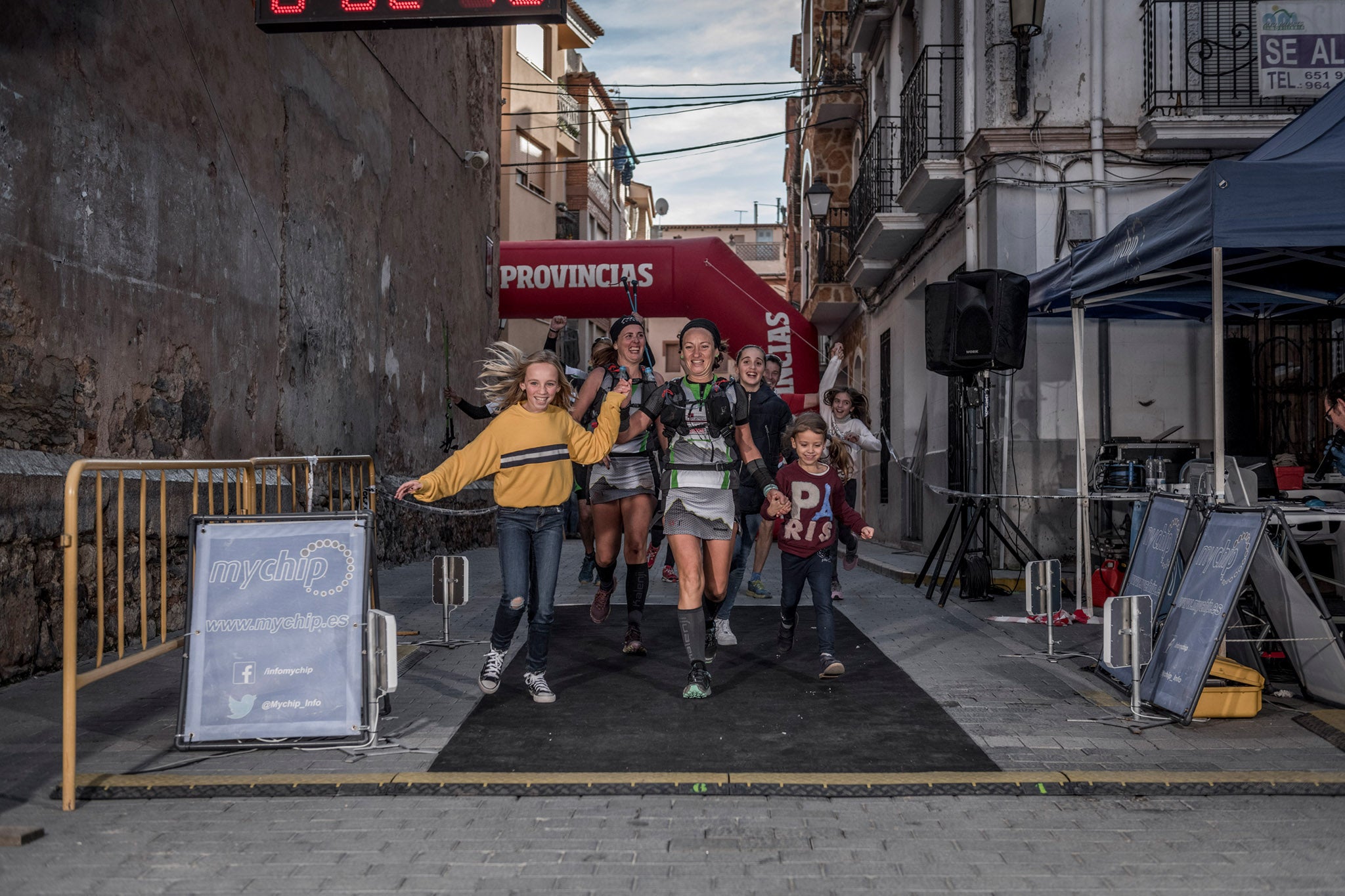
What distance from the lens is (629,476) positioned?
24.5 ft

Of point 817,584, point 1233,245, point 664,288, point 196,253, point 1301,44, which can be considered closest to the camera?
point 1233,245

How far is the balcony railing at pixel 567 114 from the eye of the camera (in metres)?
34.8

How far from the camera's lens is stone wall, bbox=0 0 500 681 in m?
6.55

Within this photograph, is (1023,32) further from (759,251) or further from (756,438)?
(759,251)

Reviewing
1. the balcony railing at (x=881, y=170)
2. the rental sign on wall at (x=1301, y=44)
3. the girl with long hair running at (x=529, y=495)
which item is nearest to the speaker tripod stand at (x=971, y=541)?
the girl with long hair running at (x=529, y=495)

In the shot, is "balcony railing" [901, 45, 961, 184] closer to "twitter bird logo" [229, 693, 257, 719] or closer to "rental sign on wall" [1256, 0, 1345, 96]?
"rental sign on wall" [1256, 0, 1345, 96]

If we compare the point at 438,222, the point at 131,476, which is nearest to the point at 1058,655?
the point at 131,476

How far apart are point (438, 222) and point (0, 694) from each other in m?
10.5

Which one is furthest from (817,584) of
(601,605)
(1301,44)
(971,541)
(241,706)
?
(1301,44)

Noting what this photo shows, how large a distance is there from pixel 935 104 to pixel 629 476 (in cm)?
896

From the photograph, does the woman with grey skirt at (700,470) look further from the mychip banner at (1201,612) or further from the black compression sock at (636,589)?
the mychip banner at (1201,612)

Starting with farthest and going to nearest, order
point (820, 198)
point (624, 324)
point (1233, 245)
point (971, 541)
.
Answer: point (820, 198) < point (971, 541) < point (624, 324) < point (1233, 245)

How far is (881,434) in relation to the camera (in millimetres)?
13336

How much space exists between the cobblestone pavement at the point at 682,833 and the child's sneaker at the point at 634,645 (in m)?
1.82
